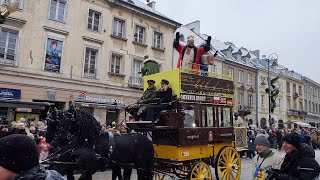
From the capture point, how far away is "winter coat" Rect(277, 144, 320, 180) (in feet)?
10.6

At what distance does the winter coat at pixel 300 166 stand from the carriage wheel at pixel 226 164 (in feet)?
12.3

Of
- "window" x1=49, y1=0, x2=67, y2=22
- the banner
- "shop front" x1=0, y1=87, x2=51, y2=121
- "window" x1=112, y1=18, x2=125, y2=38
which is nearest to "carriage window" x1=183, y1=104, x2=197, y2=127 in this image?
"shop front" x1=0, y1=87, x2=51, y2=121

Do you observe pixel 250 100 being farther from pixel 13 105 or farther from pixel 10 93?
pixel 13 105

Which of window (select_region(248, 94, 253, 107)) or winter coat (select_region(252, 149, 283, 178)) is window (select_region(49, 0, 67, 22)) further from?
window (select_region(248, 94, 253, 107))

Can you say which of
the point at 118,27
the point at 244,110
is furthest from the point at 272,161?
the point at 244,110

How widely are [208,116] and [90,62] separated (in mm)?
11681

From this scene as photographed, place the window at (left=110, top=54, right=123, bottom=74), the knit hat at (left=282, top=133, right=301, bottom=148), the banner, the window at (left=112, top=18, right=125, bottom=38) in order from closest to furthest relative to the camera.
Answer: the knit hat at (left=282, top=133, right=301, bottom=148) → the banner → the window at (left=110, top=54, right=123, bottom=74) → the window at (left=112, top=18, right=125, bottom=38)

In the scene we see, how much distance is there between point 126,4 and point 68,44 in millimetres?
5176

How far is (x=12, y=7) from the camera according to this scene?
22.0 ft

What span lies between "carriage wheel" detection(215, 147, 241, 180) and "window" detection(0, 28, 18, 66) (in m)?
11.8

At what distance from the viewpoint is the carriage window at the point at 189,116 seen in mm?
6879

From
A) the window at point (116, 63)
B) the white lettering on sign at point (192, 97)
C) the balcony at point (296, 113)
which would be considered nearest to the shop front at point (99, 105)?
the window at point (116, 63)

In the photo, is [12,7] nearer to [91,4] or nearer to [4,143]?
[4,143]

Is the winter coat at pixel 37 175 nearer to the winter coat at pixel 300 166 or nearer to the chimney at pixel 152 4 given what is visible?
the winter coat at pixel 300 166
